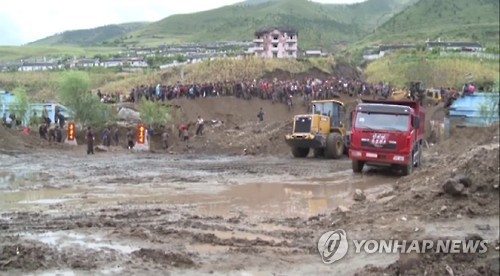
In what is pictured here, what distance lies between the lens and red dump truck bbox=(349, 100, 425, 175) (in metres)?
20.1

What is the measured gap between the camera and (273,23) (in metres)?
136

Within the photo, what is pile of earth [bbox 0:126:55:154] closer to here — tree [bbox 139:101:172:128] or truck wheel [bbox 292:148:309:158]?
tree [bbox 139:101:172:128]

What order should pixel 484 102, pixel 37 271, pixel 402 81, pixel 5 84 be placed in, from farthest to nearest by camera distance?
pixel 5 84
pixel 402 81
pixel 484 102
pixel 37 271

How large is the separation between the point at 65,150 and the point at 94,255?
22.5 meters

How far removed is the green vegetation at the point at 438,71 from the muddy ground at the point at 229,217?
112 feet

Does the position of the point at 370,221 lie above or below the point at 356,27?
below

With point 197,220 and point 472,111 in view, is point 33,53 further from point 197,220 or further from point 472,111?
point 197,220

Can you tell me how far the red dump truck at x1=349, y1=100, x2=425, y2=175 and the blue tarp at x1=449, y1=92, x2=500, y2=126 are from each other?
10912 millimetres

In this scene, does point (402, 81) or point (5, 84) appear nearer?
point (402, 81)

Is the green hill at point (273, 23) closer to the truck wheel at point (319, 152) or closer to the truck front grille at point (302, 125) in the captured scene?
the truck wheel at point (319, 152)

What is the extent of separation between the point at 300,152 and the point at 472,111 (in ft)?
33.5

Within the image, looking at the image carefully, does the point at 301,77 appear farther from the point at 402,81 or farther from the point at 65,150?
the point at 65,150

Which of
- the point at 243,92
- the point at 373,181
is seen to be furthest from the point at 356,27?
the point at 373,181

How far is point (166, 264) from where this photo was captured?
368 inches
